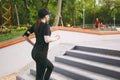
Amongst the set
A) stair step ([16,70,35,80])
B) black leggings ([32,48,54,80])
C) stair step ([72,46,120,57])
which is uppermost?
black leggings ([32,48,54,80])

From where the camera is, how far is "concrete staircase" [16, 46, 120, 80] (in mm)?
7586

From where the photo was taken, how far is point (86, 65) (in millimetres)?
8391

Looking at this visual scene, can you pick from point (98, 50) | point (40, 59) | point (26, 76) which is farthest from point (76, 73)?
point (26, 76)

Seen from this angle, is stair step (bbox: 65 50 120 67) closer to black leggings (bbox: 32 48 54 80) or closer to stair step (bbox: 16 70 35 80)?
stair step (bbox: 16 70 35 80)

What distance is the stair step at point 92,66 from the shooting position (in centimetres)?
744

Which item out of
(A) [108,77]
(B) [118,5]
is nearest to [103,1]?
(B) [118,5]

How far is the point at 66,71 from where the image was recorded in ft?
27.9

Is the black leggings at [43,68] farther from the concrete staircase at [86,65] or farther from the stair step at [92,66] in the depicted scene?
the stair step at [92,66]

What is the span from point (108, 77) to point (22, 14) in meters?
48.4

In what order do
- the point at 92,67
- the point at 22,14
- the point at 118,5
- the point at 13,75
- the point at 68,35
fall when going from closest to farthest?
the point at 92,67 < the point at 13,75 < the point at 68,35 < the point at 22,14 < the point at 118,5

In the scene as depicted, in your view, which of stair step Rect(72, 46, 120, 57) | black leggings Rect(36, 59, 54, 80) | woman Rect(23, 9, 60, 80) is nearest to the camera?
woman Rect(23, 9, 60, 80)

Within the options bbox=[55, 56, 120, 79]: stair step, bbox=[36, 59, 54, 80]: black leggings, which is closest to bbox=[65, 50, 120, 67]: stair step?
bbox=[55, 56, 120, 79]: stair step

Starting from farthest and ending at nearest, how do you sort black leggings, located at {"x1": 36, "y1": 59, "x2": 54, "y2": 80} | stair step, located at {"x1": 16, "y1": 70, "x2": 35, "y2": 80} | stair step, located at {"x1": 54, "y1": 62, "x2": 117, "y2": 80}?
stair step, located at {"x1": 16, "y1": 70, "x2": 35, "y2": 80} < stair step, located at {"x1": 54, "y1": 62, "x2": 117, "y2": 80} < black leggings, located at {"x1": 36, "y1": 59, "x2": 54, "y2": 80}

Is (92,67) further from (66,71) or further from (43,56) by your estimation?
(43,56)
